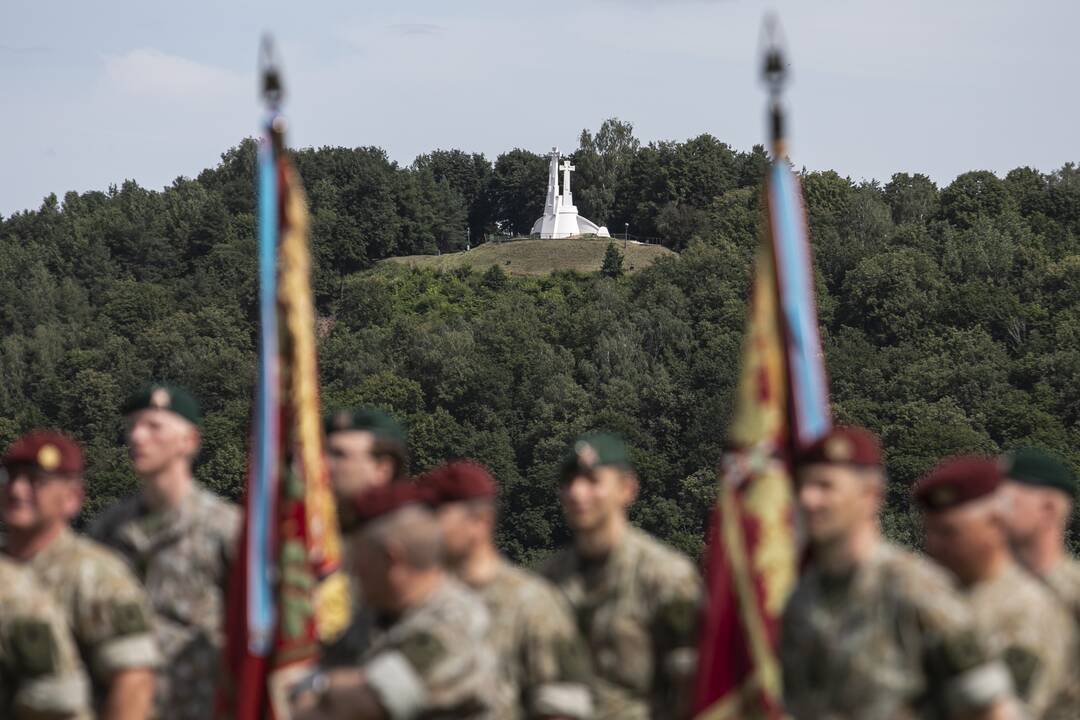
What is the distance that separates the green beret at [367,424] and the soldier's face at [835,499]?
3648 millimetres

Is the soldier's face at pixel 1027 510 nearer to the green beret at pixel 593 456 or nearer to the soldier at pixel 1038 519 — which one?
the soldier at pixel 1038 519

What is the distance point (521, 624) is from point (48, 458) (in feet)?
7.70

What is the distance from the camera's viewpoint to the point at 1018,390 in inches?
5443

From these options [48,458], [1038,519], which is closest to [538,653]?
[48,458]

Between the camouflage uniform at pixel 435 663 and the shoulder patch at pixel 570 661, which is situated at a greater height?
the camouflage uniform at pixel 435 663

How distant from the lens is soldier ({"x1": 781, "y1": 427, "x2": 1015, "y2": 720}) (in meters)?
9.84

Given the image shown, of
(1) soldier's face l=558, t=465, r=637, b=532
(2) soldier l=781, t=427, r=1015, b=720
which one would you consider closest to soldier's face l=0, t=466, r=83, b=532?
(1) soldier's face l=558, t=465, r=637, b=532

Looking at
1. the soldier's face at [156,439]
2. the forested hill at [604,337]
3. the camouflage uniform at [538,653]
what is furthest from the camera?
the forested hill at [604,337]

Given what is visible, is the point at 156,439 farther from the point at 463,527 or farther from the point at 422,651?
the point at 422,651

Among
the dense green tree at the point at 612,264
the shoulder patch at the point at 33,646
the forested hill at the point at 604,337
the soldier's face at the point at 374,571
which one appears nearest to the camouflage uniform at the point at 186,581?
the shoulder patch at the point at 33,646

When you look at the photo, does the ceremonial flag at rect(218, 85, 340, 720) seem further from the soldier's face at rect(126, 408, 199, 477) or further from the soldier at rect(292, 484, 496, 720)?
the soldier at rect(292, 484, 496, 720)

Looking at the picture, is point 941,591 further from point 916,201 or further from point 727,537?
point 916,201

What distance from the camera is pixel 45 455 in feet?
38.2

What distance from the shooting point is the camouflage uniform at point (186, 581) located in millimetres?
12969
